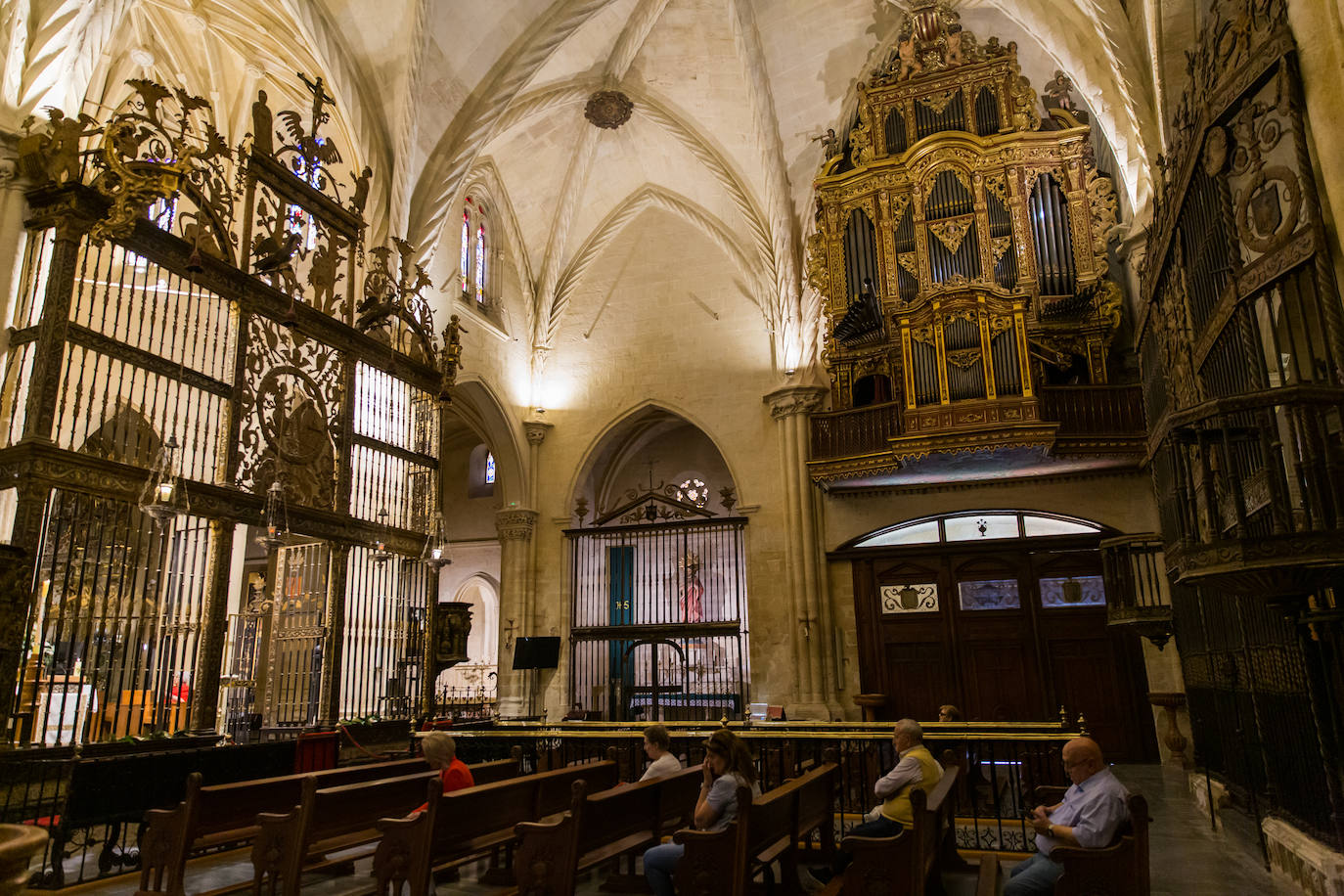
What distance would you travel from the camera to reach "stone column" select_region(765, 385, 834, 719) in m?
15.6

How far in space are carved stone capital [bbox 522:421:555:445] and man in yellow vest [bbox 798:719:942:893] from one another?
47.7 ft

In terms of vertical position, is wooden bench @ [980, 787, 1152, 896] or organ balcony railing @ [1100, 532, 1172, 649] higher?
organ balcony railing @ [1100, 532, 1172, 649]

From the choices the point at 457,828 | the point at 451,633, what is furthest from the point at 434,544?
the point at 457,828

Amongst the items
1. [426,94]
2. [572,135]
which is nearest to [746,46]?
[572,135]

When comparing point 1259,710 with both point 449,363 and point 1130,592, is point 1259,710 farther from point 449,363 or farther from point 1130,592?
point 449,363

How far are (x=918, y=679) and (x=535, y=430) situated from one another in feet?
30.4

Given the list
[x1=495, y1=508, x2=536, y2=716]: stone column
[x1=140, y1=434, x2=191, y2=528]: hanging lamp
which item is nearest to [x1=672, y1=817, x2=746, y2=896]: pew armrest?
[x1=140, y1=434, x2=191, y2=528]: hanging lamp

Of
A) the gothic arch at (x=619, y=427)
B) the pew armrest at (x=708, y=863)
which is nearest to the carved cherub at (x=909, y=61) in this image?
the gothic arch at (x=619, y=427)

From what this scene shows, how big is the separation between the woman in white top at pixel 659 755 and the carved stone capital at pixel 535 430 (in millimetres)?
13707

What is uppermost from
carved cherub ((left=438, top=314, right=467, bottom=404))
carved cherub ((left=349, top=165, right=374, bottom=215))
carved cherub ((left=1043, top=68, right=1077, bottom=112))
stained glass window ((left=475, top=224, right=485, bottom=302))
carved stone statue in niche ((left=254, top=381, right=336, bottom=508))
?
carved cherub ((left=1043, top=68, right=1077, bottom=112))

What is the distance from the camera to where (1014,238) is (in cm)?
1381

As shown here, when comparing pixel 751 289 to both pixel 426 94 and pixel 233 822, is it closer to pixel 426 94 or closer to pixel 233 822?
pixel 426 94

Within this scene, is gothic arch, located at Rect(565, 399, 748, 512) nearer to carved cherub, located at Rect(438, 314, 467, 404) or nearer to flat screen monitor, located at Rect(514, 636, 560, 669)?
flat screen monitor, located at Rect(514, 636, 560, 669)

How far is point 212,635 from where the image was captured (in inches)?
342
